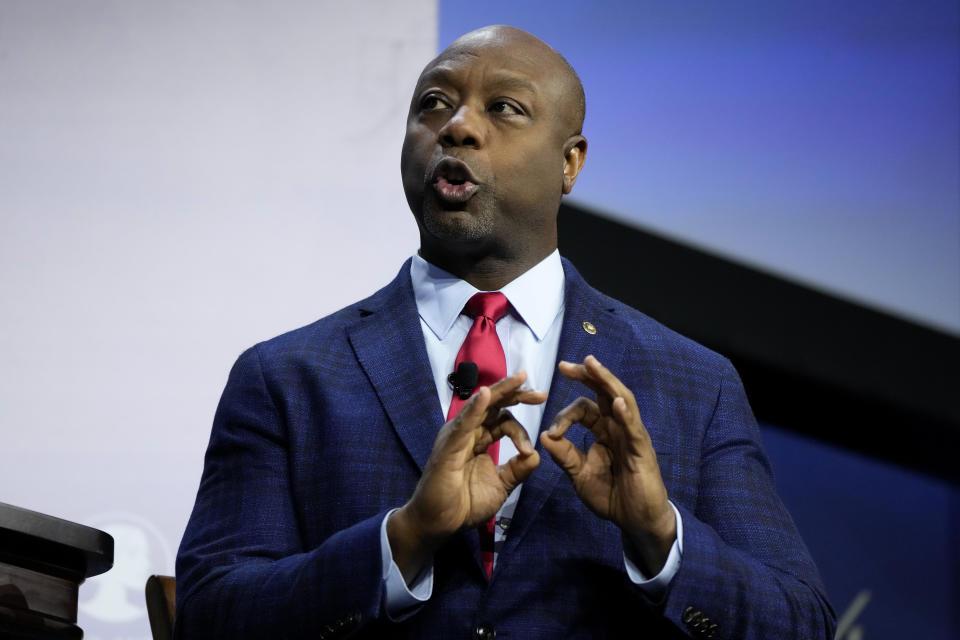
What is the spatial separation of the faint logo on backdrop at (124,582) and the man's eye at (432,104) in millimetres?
1381

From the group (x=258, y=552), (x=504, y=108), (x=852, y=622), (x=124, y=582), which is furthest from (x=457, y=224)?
(x=852, y=622)

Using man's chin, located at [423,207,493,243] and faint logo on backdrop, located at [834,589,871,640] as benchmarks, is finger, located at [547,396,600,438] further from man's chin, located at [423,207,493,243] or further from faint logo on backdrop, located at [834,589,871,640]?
faint logo on backdrop, located at [834,589,871,640]

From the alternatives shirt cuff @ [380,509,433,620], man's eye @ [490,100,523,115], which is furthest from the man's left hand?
man's eye @ [490,100,523,115]

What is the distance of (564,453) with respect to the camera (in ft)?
5.53

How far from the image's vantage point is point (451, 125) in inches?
81.5

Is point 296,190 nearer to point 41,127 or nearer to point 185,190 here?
point 185,190

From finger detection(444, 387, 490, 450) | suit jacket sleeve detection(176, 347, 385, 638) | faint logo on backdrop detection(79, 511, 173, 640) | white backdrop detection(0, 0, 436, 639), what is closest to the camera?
finger detection(444, 387, 490, 450)

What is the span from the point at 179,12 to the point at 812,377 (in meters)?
2.04

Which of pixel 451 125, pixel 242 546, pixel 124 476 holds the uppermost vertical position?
pixel 451 125

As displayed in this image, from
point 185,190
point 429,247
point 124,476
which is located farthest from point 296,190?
point 429,247

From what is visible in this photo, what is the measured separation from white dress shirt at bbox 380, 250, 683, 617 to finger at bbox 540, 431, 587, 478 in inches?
7.6

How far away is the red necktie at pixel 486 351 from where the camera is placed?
186 centimetres

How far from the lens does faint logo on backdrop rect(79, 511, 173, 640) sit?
2.98 meters

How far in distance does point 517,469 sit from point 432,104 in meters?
0.76
